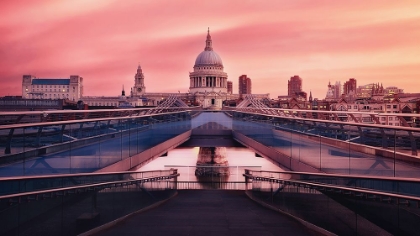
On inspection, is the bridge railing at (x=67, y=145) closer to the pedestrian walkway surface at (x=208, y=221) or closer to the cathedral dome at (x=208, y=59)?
the pedestrian walkway surface at (x=208, y=221)

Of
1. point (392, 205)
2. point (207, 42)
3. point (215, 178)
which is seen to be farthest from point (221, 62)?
point (392, 205)

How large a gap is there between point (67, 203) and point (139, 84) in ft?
609

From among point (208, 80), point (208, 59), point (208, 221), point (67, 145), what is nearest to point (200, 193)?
point (208, 221)

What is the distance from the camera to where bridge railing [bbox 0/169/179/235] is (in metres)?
5.96

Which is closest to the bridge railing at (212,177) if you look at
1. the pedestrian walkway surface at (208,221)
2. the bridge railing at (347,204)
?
the pedestrian walkway surface at (208,221)

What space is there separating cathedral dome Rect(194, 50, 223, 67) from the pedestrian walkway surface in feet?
515

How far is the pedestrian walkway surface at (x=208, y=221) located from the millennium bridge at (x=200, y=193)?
0.8 inches

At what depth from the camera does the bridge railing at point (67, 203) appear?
596 centimetres

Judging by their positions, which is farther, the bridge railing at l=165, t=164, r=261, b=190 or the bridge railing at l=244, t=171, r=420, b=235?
the bridge railing at l=165, t=164, r=261, b=190

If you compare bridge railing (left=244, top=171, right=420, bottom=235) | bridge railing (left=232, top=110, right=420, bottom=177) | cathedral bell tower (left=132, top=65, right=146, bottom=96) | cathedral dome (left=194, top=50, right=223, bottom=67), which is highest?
cathedral dome (left=194, top=50, right=223, bottom=67)

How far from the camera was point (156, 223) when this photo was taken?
8.20 meters

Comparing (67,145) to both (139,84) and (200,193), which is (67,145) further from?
(139,84)

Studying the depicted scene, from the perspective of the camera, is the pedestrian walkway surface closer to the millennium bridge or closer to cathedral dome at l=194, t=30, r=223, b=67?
the millennium bridge

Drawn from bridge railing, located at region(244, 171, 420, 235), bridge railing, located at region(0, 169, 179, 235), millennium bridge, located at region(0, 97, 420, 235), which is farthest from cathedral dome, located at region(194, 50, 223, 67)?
bridge railing, located at region(0, 169, 179, 235)
